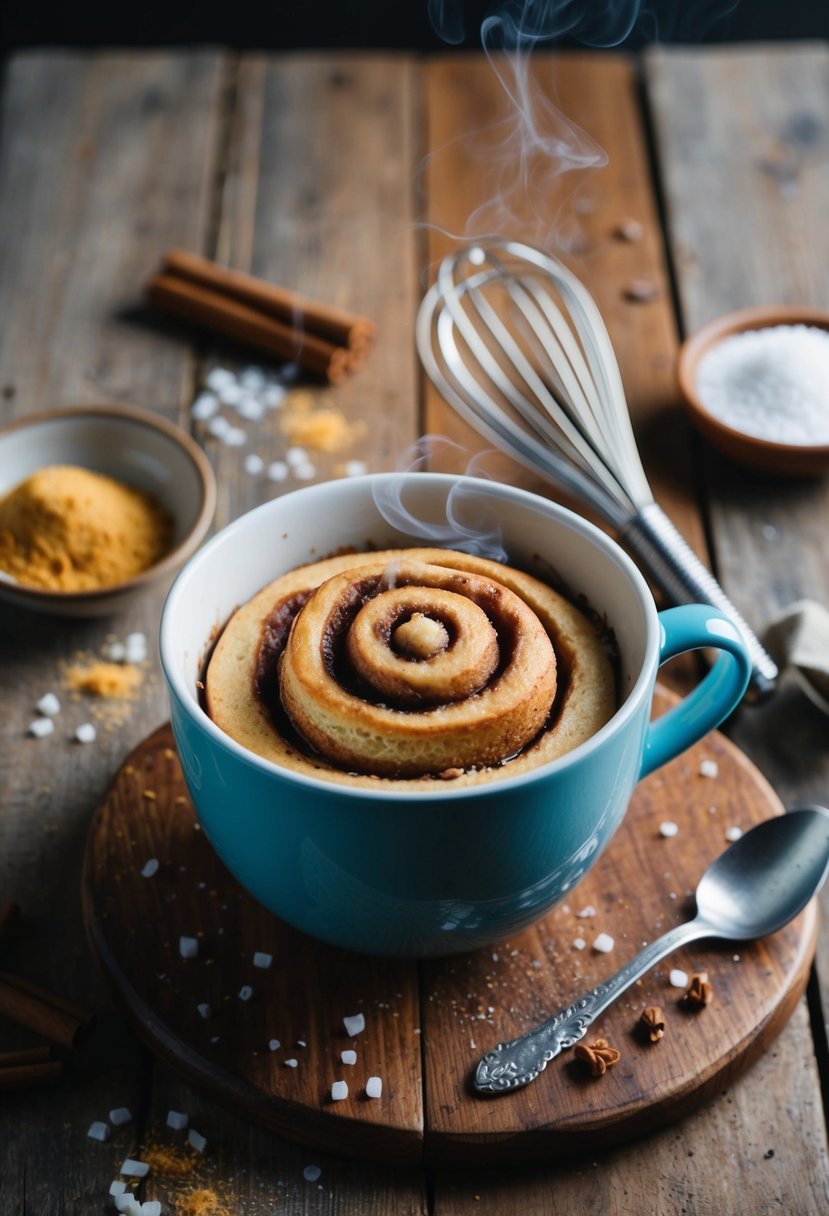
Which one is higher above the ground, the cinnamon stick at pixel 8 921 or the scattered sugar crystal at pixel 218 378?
the scattered sugar crystal at pixel 218 378

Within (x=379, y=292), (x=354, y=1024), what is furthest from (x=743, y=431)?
(x=354, y=1024)

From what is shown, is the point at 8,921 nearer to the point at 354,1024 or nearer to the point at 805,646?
the point at 354,1024

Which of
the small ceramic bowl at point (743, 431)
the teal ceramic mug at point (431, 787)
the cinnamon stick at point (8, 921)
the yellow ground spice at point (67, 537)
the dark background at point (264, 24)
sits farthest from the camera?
the dark background at point (264, 24)

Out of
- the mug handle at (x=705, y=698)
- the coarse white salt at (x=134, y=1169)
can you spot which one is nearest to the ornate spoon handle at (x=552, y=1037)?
the mug handle at (x=705, y=698)

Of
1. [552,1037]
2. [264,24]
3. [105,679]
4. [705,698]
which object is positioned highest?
[705,698]

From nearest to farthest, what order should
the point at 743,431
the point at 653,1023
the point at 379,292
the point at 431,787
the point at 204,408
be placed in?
the point at 431,787 → the point at 653,1023 → the point at 743,431 → the point at 204,408 → the point at 379,292

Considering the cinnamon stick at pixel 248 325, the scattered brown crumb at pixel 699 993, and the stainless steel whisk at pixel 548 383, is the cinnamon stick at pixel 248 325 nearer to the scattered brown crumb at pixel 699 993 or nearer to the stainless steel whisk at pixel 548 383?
the stainless steel whisk at pixel 548 383
